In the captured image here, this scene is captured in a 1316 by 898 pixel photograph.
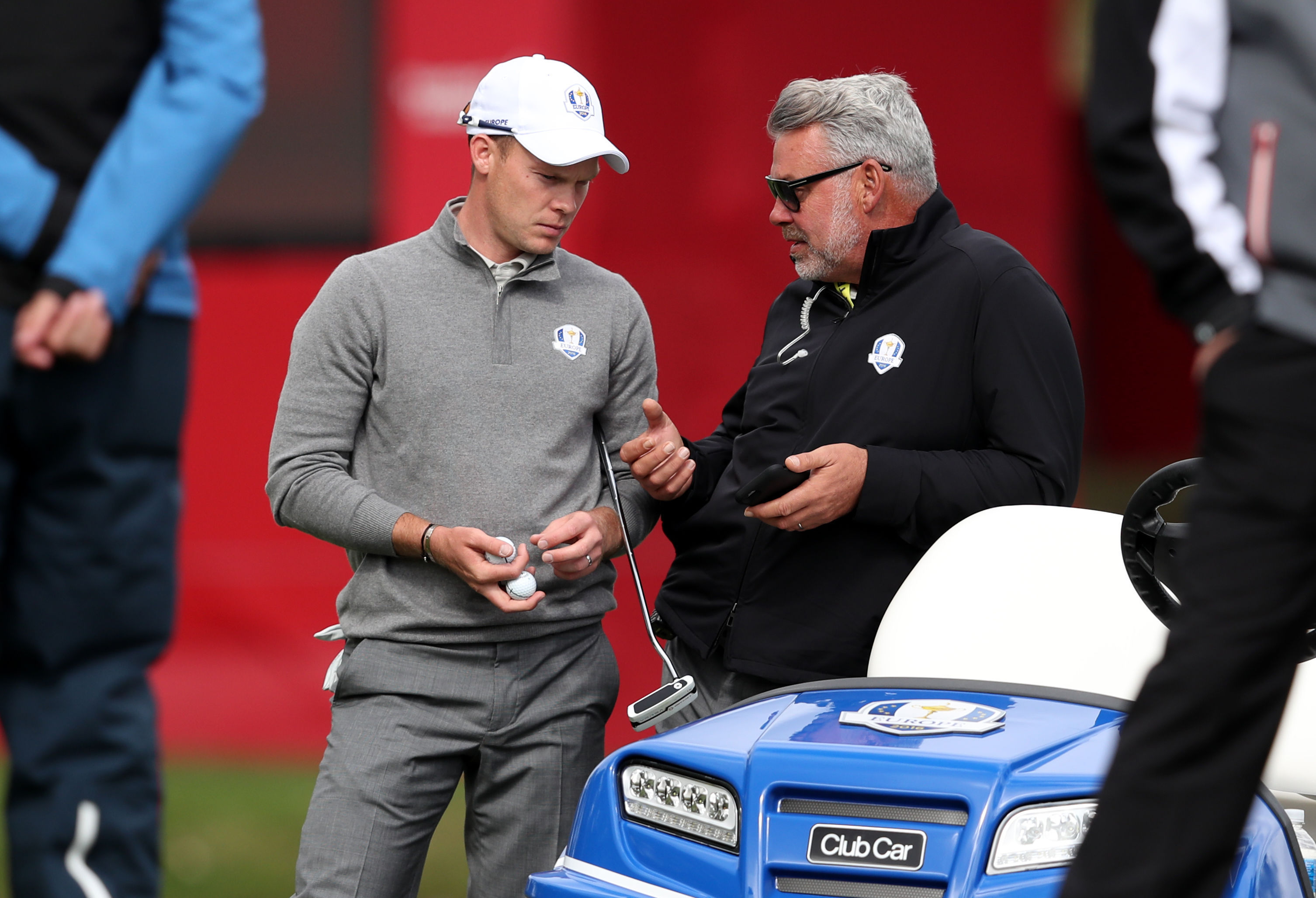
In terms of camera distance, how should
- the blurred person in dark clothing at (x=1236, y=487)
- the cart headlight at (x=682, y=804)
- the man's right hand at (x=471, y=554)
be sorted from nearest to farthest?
the blurred person in dark clothing at (x=1236, y=487) → the cart headlight at (x=682, y=804) → the man's right hand at (x=471, y=554)

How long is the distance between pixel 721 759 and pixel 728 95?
12.8 ft

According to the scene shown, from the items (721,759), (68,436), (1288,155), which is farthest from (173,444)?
(1288,155)

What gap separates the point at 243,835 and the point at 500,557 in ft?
8.56

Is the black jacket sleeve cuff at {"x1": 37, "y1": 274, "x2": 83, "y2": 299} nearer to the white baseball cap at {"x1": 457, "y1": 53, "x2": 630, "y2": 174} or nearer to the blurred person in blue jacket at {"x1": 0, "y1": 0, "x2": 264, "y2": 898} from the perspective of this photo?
the blurred person in blue jacket at {"x1": 0, "y1": 0, "x2": 264, "y2": 898}

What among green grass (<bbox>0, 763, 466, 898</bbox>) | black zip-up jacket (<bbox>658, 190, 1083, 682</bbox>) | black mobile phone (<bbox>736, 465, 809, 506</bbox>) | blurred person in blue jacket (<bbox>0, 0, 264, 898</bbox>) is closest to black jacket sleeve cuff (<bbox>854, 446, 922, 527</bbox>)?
black zip-up jacket (<bbox>658, 190, 1083, 682</bbox>)

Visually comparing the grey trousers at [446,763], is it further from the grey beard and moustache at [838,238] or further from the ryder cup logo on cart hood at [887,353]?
the grey beard and moustache at [838,238]

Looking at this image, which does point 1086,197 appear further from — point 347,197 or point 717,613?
point 717,613

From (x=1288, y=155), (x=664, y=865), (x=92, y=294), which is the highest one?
(x=1288, y=155)

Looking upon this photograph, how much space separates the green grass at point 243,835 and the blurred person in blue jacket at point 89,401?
2596 mm

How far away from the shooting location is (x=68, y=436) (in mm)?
1583

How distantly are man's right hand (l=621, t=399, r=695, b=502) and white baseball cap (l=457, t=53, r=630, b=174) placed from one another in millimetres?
480

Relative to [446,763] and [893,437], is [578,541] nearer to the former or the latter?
[446,763]

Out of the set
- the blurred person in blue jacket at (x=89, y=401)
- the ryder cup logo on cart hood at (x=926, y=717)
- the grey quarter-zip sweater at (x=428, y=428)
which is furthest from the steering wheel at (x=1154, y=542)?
the blurred person in blue jacket at (x=89, y=401)

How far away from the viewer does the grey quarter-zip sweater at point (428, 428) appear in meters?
2.59
